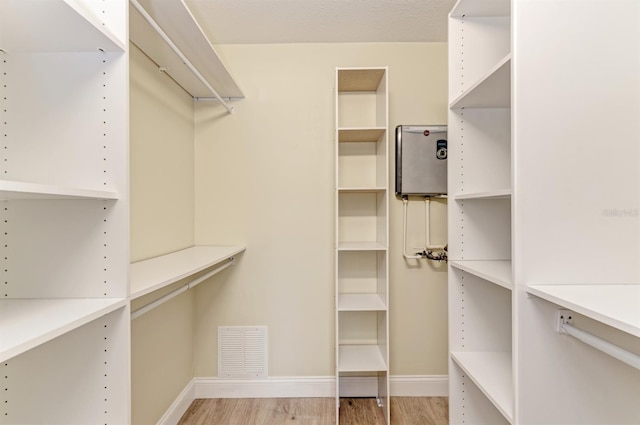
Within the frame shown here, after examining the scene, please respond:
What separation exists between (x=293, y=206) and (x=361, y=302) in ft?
2.68

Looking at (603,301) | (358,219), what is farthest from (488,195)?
(358,219)

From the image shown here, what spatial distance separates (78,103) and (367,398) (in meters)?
2.33

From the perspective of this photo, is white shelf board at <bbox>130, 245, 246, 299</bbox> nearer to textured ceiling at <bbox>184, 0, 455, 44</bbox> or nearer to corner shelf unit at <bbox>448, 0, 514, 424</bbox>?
corner shelf unit at <bbox>448, 0, 514, 424</bbox>

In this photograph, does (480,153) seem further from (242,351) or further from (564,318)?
(242,351)

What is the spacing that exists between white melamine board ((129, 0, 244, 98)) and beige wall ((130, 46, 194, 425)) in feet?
0.26

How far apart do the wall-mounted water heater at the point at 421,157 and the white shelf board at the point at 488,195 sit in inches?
27.9

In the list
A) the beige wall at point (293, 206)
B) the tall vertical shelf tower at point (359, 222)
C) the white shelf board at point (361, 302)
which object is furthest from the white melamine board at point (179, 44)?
the white shelf board at point (361, 302)

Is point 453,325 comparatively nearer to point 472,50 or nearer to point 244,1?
point 472,50

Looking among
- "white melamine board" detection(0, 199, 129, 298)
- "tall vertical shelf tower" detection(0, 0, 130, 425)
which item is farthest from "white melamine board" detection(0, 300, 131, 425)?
"white melamine board" detection(0, 199, 129, 298)

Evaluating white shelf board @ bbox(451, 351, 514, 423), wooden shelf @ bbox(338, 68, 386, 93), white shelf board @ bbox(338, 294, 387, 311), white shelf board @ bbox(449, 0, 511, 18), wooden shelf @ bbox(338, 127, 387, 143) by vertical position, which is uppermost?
white shelf board @ bbox(449, 0, 511, 18)

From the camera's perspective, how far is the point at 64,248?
955 mm

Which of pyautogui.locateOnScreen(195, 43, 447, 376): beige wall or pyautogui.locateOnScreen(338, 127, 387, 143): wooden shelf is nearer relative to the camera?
pyautogui.locateOnScreen(338, 127, 387, 143): wooden shelf

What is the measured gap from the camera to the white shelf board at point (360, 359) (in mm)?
1970

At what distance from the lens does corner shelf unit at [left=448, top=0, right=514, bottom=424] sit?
4.95 feet
